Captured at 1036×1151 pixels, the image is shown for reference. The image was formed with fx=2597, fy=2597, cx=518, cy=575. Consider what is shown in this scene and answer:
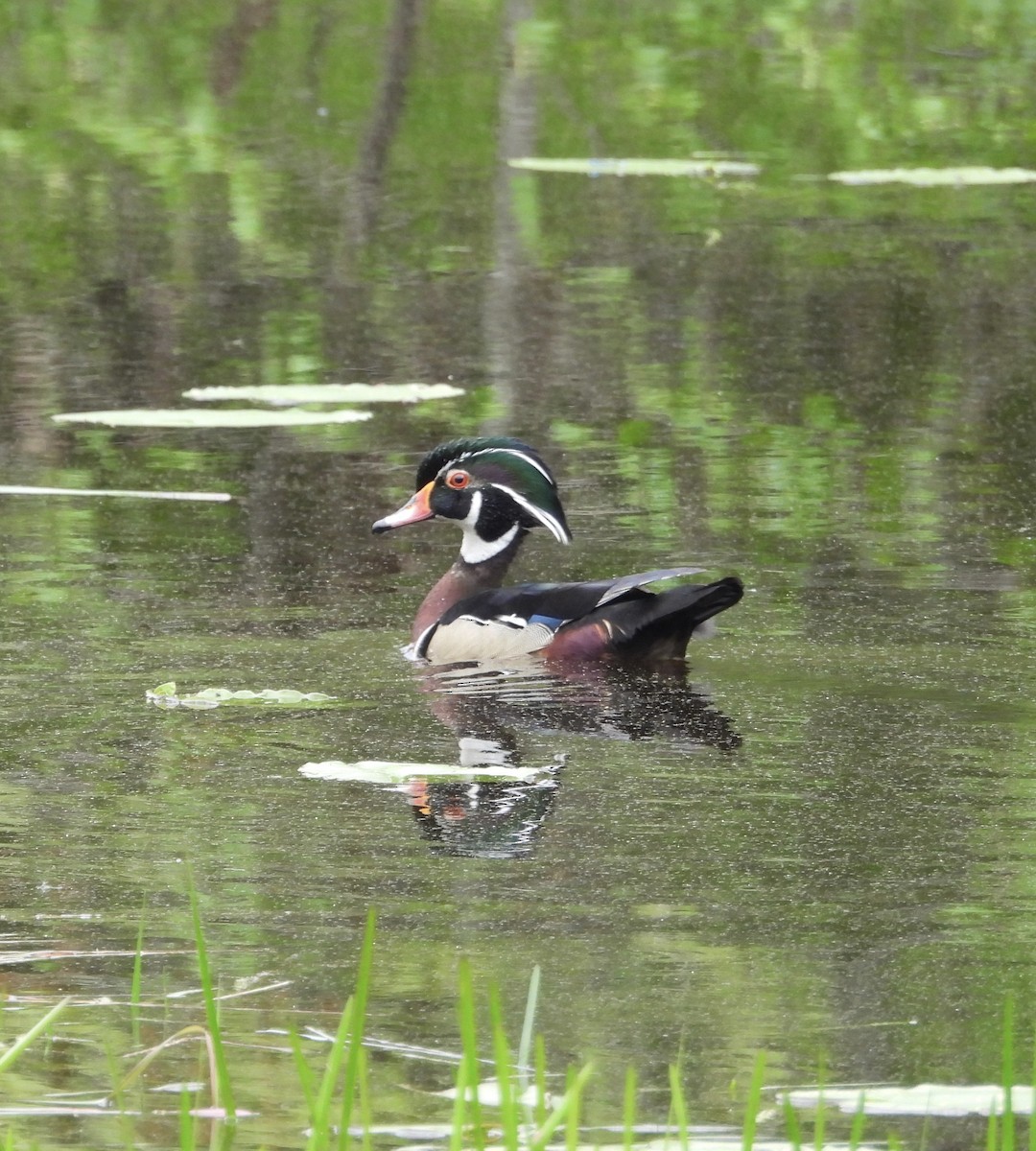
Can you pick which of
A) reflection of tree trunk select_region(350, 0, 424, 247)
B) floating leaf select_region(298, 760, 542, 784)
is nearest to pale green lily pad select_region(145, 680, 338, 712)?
floating leaf select_region(298, 760, 542, 784)

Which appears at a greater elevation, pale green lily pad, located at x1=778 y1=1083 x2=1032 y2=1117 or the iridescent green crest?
pale green lily pad, located at x1=778 y1=1083 x2=1032 y2=1117

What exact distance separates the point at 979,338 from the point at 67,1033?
826 centimetres

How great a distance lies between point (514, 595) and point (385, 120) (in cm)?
1010

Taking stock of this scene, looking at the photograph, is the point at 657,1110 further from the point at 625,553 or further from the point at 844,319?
the point at 844,319

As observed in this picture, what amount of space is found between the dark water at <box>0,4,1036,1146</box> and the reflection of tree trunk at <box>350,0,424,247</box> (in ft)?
0.36

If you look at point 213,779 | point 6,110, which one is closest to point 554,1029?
point 213,779

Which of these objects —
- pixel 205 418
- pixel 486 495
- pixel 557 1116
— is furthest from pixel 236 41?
pixel 557 1116

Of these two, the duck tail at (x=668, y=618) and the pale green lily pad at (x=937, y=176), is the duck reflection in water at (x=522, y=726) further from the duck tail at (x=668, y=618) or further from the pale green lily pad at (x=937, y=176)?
the pale green lily pad at (x=937, y=176)

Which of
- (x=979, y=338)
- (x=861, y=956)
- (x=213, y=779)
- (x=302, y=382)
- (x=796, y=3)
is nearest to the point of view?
(x=861, y=956)

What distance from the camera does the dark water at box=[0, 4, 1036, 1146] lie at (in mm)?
4633

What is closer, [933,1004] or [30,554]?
[933,1004]

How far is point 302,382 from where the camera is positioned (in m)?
10.9

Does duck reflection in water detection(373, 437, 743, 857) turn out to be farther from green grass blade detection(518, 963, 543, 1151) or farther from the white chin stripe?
green grass blade detection(518, 963, 543, 1151)

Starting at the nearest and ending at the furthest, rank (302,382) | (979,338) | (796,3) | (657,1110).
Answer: (657,1110), (302,382), (979,338), (796,3)
